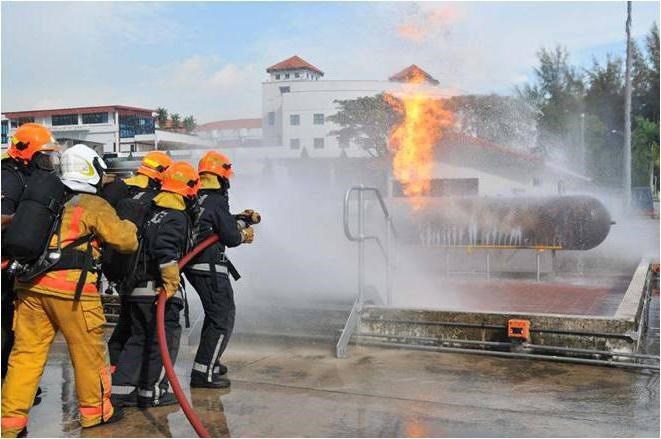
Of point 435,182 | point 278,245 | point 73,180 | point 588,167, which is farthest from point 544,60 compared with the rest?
point 73,180

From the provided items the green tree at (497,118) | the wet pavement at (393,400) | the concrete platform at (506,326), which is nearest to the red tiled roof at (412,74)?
the green tree at (497,118)

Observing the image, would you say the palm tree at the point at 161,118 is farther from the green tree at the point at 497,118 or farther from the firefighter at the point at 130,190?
the firefighter at the point at 130,190

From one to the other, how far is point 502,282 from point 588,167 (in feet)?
98.3

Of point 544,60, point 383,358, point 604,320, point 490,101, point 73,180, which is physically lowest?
point 383,358

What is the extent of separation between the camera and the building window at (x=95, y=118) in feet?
60.6

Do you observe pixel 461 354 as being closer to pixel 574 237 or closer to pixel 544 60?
pixel 574 237

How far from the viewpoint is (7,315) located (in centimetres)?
483

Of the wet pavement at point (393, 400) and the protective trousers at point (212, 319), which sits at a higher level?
the protective trousers at point (212, 319)

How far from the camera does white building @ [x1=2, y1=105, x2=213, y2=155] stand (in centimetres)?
1839

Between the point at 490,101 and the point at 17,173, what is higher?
the point at 490,101

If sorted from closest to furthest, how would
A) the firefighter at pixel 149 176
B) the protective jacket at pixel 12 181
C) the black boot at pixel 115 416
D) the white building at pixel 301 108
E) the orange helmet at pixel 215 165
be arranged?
the black boot at pixel 115 416 < the protective jacket at pixel 12 181 < the orange helmet at pixel 215 165 < the firefighter at pixel 149 176 < the white building at pixel 301 108

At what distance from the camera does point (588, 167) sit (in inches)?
1517

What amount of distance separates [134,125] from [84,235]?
18.3 metres

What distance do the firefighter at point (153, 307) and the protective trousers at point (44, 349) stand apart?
0.58 meters
